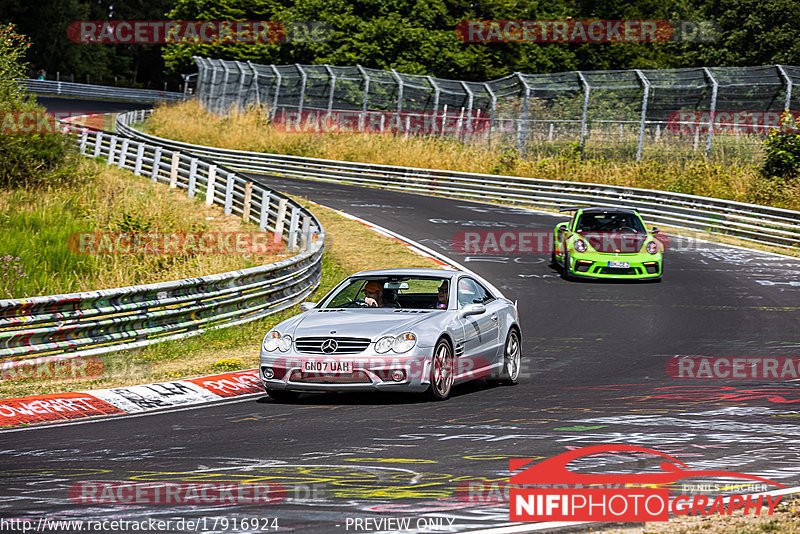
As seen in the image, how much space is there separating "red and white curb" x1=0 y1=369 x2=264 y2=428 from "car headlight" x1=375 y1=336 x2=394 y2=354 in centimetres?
206

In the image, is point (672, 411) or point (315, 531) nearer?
point (315, 531)

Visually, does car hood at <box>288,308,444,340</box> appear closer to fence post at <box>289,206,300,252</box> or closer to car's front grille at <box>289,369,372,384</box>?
car's front grille at <box>289,369,372,384</box>

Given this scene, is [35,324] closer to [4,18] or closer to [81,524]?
[81,524]

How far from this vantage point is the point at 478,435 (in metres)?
7.91

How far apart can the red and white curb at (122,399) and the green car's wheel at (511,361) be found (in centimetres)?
275

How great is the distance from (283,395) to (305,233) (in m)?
11.0

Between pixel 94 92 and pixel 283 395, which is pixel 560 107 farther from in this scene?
pixel 94 92

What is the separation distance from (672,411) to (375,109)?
112 ft

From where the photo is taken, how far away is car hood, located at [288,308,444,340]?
31.5 ft

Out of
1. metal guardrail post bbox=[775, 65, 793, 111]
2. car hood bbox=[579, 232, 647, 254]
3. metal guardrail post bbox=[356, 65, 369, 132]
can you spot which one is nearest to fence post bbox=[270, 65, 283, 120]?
metal guardrail post bbox=[356, 65, 369, 132]

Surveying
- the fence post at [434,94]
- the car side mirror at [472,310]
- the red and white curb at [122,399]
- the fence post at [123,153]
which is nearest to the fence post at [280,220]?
the red and white curb at [122,399]

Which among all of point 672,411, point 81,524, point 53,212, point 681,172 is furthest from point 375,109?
point 81,524

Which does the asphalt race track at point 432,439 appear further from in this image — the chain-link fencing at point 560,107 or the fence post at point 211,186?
the chain-link fencing at point 560,107

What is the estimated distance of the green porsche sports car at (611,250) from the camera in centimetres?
2011
